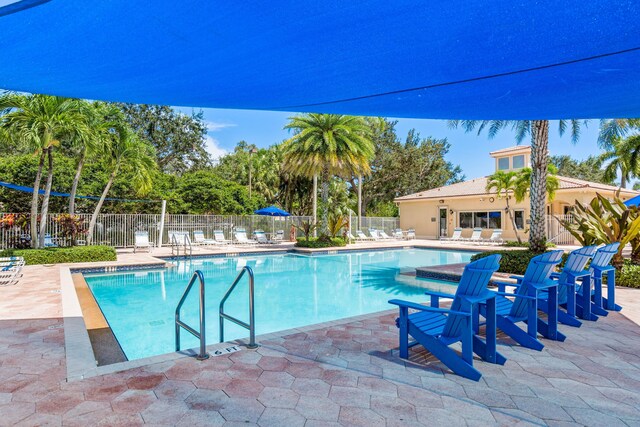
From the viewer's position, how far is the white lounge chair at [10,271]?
864 cm

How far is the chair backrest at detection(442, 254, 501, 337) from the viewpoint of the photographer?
358 centimetres

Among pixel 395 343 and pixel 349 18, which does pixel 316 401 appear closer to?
pixel 395 343

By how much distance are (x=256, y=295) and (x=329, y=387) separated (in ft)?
21.4

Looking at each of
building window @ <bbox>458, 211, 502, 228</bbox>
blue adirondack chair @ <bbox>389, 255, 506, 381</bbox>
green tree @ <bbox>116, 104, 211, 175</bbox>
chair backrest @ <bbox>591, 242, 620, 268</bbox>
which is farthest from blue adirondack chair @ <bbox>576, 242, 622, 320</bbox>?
green tree @ <bbox>116, 104, 211, 175</bbox>

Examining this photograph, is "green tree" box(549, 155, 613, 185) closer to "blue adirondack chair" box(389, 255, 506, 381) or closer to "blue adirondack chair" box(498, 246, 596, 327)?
"blue adirondack chair" box(498, 246, 596, 327)

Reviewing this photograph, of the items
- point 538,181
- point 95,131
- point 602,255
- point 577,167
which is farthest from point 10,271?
point 577,167

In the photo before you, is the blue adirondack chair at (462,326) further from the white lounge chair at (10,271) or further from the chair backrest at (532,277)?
the white lounge chair at (10,271)

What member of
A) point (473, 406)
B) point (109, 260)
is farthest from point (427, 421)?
point (109, 260)

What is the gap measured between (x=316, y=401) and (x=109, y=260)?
12.3 metres

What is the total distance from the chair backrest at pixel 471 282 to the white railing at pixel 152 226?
15419 mm

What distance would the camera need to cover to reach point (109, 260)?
13.3 m

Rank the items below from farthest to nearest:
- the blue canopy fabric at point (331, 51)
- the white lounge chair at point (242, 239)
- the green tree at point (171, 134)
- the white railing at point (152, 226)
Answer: the green tree at point (171, 134) → the white lounge chair at point (242, 239) → the white railing at point (152, 226) → the blue canopy fabric at point (331, 51)

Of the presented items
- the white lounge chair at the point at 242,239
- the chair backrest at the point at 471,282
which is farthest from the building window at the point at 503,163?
the chair backrest at the point at 471,282

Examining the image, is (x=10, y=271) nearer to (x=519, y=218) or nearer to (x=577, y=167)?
(x=519, y=218)
